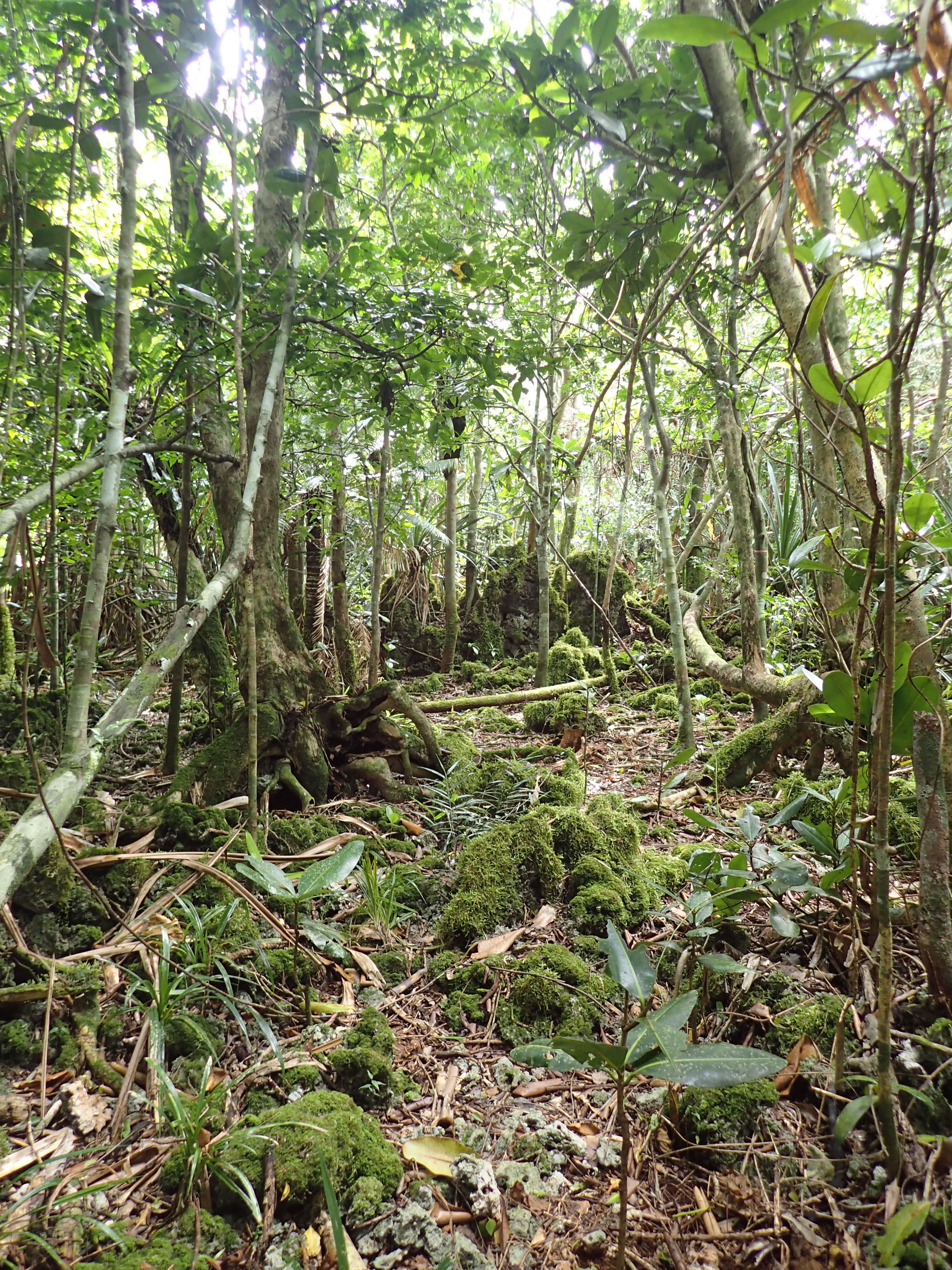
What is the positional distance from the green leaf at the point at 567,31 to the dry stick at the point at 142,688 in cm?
86

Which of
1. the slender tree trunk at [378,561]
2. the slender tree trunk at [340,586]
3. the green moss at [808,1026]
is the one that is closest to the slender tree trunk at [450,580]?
the slender tree trunk at [340,586]

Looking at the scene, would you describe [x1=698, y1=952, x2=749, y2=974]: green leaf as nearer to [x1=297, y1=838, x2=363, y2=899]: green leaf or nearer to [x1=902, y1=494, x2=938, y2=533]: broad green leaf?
[x1=297, y1=838, x2=363, y2=899]: green leaf

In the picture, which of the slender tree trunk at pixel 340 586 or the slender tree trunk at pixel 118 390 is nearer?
the slender tree trunk at pixel 118 390

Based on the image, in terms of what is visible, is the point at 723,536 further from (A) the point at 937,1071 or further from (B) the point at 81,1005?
(B) the point at 81,1005

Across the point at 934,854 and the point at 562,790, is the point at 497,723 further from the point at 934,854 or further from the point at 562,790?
the point at 934,854

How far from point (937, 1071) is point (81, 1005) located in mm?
1978

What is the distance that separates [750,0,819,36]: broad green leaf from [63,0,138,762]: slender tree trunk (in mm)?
1424

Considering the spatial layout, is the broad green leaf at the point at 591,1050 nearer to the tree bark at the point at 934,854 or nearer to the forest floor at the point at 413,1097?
the forest floor at the point at 413,1097

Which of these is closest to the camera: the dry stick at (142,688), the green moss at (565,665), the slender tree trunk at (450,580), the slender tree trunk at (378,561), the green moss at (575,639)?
the dry stick at (142,688)

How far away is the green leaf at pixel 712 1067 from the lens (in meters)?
1.04

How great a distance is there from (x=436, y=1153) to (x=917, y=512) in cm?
185

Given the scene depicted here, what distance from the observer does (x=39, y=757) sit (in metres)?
3.38

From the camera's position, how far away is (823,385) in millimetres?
1235

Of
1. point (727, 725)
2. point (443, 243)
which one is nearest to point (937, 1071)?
point (443, 243)
